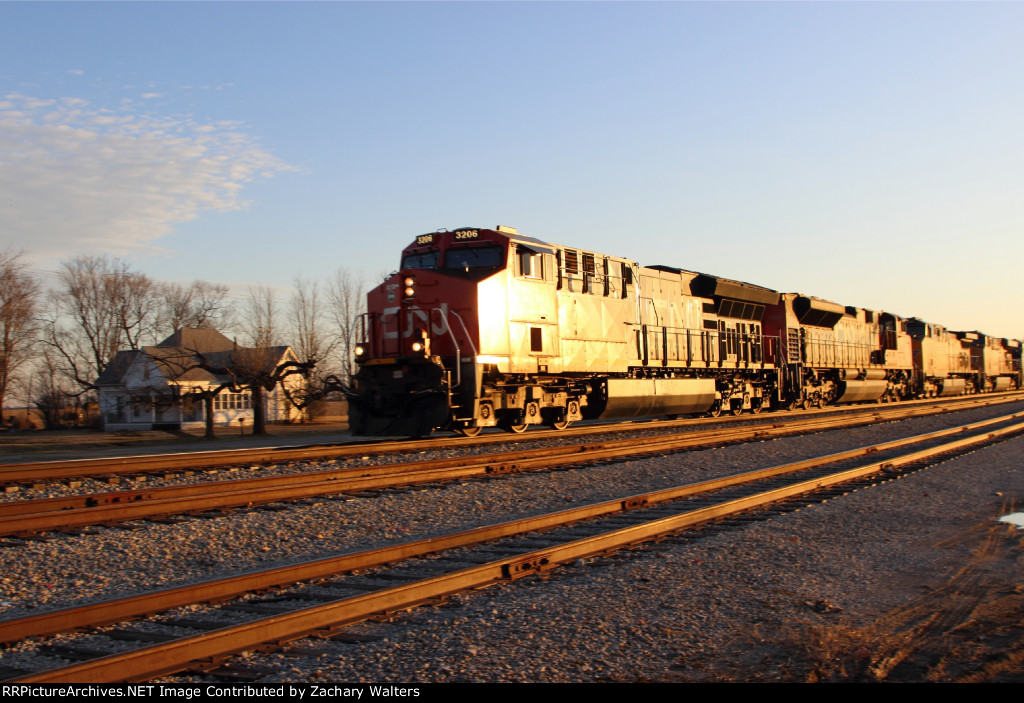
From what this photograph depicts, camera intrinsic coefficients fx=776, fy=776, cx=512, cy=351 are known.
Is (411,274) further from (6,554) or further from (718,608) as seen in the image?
(718,608)

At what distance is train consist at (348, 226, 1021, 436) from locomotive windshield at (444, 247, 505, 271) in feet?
0.08

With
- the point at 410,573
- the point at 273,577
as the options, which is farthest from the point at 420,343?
the point at 273,577

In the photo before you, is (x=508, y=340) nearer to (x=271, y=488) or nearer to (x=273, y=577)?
(x=271, y=488)

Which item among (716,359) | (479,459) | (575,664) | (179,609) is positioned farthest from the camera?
(716,359)

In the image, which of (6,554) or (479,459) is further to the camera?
(479,459)

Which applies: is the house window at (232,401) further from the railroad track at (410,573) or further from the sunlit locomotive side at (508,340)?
the railroad track at (410,573)

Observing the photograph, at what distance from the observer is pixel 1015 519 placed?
7652 mm

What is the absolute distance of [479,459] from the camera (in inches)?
431

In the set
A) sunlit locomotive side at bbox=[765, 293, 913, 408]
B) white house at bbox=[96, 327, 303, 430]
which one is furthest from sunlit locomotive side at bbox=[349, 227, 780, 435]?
white house at bbox=[96, 327, 303, 430]

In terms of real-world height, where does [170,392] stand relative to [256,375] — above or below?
below

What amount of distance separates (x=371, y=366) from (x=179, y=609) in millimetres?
9318

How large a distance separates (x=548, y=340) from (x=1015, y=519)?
27.7ft

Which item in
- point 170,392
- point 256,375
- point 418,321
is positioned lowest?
point 170,392

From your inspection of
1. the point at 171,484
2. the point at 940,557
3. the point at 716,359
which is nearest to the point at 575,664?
the point at 940,557
